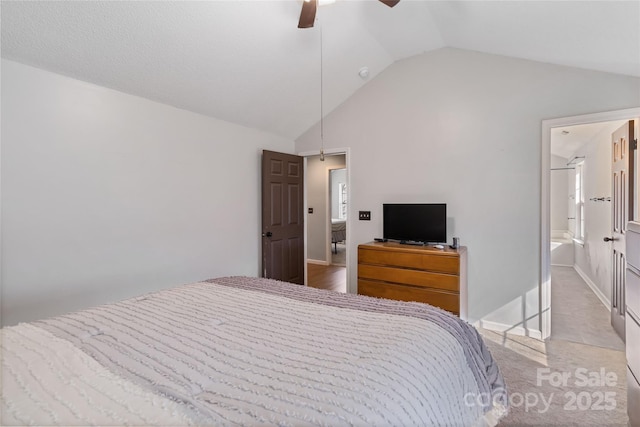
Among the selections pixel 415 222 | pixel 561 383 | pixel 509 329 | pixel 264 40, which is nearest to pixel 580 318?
pixel 509 329

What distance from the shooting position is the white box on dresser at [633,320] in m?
1.44

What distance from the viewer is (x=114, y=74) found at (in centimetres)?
242

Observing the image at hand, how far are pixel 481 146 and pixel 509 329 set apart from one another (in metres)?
1.88

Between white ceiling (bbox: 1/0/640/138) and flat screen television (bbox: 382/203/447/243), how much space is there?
1633mm

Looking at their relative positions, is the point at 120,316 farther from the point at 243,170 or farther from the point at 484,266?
the point at 484,266

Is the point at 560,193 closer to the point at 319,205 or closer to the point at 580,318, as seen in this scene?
the point at 580,318

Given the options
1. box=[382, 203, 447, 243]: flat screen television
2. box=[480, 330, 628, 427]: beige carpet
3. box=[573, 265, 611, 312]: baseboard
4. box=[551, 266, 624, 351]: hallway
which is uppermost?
box=[382, 203, 447, 243]: flat screen television

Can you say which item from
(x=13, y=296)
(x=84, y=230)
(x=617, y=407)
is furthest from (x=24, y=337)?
(x=617, y=407)

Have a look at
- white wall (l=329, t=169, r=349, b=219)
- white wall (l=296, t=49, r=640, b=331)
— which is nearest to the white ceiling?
white wall (l=296, t=49, r=640, b=331)

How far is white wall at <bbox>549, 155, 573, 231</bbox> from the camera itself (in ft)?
22.8

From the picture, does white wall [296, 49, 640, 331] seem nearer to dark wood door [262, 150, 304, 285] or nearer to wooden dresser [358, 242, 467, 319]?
wooden dresser [358, 242, 467, 319]

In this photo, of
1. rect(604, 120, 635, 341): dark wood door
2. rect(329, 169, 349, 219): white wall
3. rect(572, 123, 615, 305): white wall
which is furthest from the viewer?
rect(329, 169, 349, 219): white wall

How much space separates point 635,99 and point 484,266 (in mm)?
1853

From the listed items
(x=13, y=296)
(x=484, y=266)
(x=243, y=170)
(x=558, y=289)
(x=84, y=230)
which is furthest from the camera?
(x=558, y=289)
